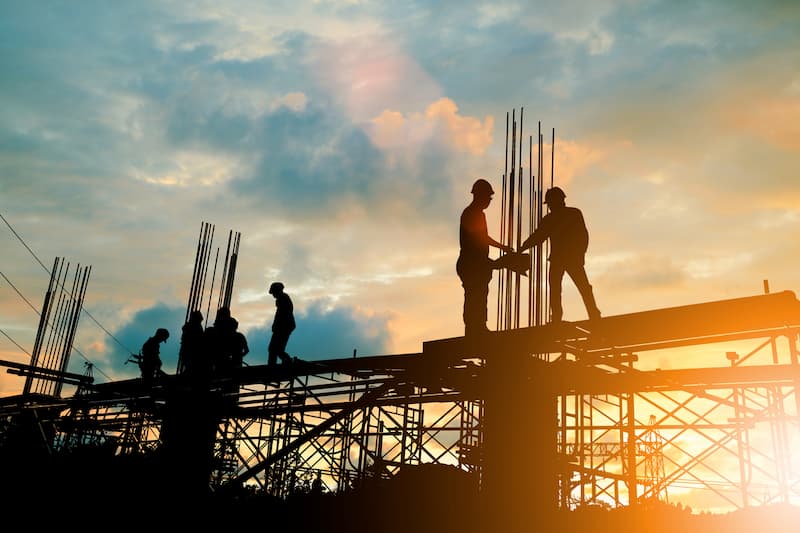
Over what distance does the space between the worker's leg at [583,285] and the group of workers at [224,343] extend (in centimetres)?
638

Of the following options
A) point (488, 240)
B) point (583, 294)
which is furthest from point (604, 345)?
point (488, 240)

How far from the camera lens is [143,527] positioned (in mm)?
11477

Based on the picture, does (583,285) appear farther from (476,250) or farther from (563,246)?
(476,250)

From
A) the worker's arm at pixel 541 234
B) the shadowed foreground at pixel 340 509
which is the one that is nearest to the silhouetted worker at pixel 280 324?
the shadowed foreground at pixel 340 509

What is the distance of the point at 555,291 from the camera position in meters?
9.58

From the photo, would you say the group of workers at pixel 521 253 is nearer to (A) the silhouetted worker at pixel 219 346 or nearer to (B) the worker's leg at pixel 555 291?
(B) the worker's leg at pixel 555 291

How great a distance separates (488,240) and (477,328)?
1352 mm

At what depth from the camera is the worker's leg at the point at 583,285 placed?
9.48 metres

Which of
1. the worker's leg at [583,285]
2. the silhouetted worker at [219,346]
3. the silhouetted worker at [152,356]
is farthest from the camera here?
the silhouetted worker at [152,356]

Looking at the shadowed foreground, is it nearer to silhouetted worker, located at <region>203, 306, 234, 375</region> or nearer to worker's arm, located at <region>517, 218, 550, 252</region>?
silhouetted worker, located at <region>203, 306, 234, 375</region>

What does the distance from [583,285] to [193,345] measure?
32.9 ft

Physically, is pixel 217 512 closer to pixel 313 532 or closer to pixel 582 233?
pixel 313 532

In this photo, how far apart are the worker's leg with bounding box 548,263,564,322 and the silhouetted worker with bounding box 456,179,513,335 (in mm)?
740

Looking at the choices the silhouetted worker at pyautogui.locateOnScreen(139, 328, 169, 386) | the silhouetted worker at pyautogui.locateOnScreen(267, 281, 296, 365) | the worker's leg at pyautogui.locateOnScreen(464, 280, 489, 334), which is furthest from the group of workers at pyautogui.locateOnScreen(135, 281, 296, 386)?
Answer: the worker's leg at pyautogui.locateOnScreen(464, 280, 489, 334)
